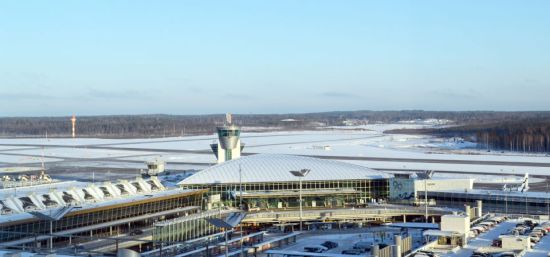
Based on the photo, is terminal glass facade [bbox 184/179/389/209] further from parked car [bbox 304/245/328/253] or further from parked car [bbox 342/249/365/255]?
parked car [bbox 342/249/365/255]

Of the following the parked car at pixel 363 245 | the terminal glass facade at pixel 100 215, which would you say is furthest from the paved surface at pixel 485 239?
the terminal glass facade at pixel 100 215

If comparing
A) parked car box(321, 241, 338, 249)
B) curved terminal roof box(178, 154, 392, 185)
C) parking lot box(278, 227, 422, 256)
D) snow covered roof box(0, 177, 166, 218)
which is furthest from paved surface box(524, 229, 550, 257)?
snow covered roof box(0, 177, 166, 218)

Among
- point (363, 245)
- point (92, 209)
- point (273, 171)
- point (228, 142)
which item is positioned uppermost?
point (228, 142)

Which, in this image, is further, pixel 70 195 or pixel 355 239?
pixel 70 195

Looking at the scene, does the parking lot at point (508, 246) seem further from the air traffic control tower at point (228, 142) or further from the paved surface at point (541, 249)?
the air traffic control tower at point (228, 142)

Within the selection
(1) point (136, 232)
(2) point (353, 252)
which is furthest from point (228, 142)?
(2) point (353, 252)

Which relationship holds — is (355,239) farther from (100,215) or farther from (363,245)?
(100,215)

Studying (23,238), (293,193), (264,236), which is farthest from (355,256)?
(293,193)
